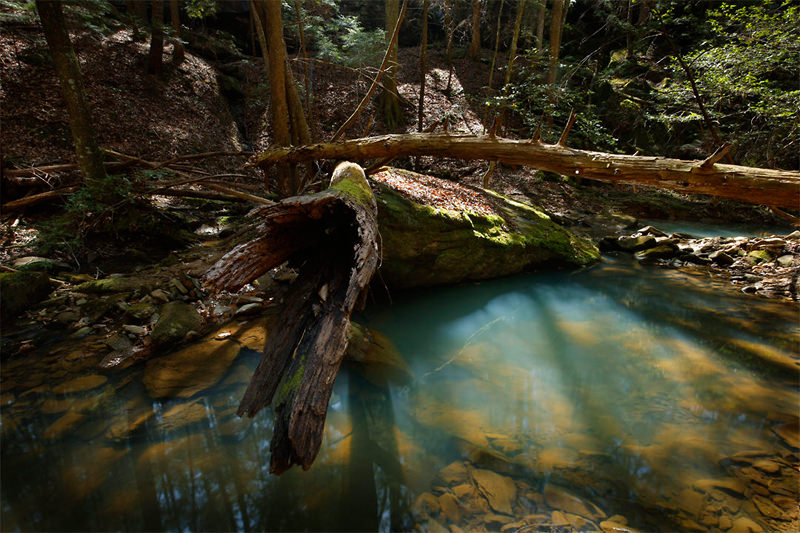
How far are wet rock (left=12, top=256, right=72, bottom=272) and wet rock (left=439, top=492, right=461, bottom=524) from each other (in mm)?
5904

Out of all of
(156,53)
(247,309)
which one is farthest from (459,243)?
(156,53)

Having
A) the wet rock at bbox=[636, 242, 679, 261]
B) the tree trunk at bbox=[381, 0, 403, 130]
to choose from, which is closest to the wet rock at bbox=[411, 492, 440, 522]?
the wet rock at bbox=[636, 242, 679, 261]

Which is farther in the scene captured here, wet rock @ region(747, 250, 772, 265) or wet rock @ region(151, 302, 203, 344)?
wet rock @ region(747, 250, 772, 265)

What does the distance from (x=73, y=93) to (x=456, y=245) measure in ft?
20.9

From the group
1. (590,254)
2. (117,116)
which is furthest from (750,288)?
(117,116)

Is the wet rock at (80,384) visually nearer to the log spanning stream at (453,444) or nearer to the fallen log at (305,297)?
the log spanning stream at (453,444)

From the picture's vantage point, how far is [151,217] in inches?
249

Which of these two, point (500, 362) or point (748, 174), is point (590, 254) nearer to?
point (748, 174)

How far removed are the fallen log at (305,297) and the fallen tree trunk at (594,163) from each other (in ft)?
12.2

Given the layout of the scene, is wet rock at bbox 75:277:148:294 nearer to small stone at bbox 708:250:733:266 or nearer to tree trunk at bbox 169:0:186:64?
small stone at bbox 708:250:733:266

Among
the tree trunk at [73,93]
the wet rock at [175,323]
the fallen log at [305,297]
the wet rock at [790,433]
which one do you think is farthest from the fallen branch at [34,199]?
the wet rock at [790,433]

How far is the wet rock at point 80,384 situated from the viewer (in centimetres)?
336

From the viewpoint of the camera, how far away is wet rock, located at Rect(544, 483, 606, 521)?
7.73 feet

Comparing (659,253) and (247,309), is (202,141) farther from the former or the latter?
(659,253)
